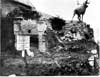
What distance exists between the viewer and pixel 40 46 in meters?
10.0

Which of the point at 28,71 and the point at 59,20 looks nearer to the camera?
the point at 28,71

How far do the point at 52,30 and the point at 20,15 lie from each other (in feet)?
5.12

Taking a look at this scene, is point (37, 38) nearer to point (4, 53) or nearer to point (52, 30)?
point (52, 30)

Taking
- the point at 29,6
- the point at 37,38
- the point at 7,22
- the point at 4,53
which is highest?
the point at 29,6

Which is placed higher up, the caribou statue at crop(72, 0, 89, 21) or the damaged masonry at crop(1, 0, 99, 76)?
the caribou statue at crop(72, 0, 89, 21)

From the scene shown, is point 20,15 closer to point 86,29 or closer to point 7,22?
point 7,22

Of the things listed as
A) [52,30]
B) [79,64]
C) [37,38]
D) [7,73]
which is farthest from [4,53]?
[79,64]

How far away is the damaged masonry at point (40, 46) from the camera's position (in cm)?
977

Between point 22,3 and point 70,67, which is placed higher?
point 22,3

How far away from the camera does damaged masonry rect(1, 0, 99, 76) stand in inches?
384

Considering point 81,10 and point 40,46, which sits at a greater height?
point 81,10

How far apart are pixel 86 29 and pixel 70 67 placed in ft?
6.56

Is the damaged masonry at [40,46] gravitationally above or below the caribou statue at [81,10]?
below

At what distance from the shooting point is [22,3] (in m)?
10.3
